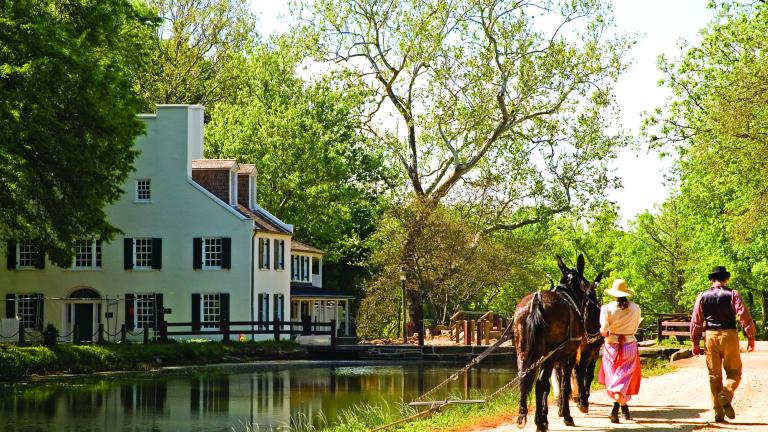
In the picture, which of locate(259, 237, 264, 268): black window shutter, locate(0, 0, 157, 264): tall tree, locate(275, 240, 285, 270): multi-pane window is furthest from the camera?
locate(275, 240, 285, 270): multi-pane window

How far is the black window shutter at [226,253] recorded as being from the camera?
51625 mm

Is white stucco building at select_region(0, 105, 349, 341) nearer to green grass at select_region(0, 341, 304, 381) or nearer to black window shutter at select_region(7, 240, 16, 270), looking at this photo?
black window shutter at select_region(7, 240, 16, 270)

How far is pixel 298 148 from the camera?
61.7 meters

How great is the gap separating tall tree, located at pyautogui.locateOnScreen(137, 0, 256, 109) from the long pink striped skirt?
171 ft

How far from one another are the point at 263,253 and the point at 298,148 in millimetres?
10031

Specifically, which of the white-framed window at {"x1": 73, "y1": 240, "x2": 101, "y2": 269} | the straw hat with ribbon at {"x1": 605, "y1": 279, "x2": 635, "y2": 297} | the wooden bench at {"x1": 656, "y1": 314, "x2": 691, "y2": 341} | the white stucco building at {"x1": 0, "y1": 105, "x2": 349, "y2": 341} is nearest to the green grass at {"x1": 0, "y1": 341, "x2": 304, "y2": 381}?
the white stucco building at {"x1": 0, "y1": 105, "x2": 349, "y2": 341}

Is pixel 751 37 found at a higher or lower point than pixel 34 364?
higher

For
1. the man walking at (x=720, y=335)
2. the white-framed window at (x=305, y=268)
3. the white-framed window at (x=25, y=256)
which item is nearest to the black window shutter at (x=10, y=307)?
the white-framed window at (x=25, y=256)

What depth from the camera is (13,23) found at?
35.9 metres

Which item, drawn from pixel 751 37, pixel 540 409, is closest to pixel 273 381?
pixel 751 37

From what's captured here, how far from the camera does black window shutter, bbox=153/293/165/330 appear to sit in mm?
47572

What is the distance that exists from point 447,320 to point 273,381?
1239 inches

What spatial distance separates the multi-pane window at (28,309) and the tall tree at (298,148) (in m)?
13.8

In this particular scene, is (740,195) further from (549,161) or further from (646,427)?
(646,427)
